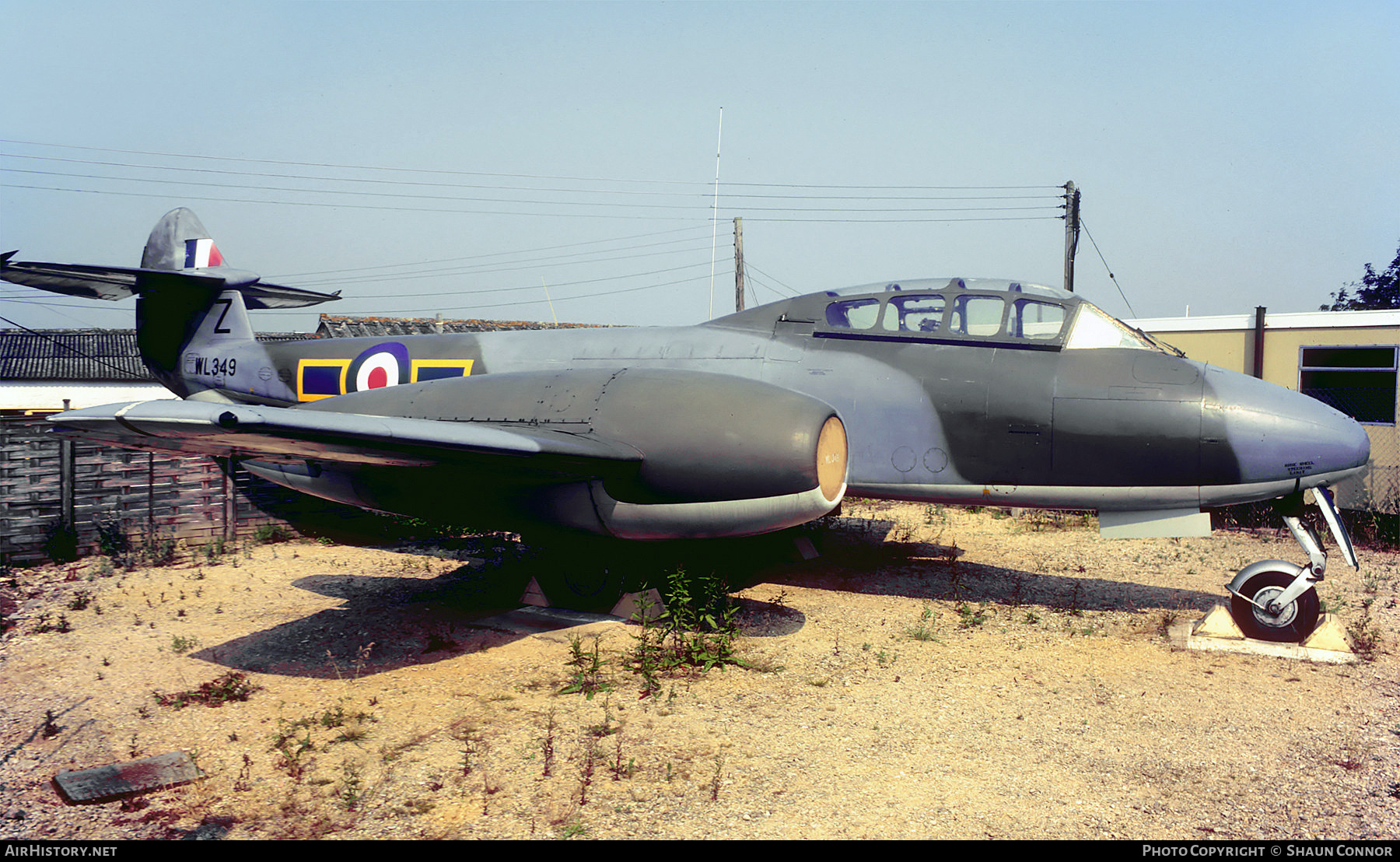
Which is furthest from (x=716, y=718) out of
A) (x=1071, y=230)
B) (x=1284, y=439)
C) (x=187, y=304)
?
(x=1071, y=230)

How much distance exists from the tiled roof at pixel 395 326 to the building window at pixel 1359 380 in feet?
65.8

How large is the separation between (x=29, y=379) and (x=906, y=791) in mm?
43662

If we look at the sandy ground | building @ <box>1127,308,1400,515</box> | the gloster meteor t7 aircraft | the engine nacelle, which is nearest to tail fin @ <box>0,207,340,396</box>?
the sandy ground

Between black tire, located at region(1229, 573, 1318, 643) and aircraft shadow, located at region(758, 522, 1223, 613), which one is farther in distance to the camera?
aircraft shadow, located at region(758, 522, 1223, 613)

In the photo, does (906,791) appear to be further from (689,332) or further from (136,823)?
(689,332)

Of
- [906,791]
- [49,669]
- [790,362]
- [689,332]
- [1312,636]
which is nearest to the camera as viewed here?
[906,791]

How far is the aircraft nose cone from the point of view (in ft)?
21.4

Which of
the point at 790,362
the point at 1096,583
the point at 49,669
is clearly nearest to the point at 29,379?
the point at 49,669

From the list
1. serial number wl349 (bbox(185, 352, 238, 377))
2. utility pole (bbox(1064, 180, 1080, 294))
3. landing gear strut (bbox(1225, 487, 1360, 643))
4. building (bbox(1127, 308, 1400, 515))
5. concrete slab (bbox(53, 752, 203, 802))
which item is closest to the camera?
concrete slab (bbox(53, 752, 203, 802))

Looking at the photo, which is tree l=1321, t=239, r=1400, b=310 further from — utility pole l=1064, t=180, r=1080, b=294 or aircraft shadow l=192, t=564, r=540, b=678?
aircraft shadow l=192, t=564, r=540, b=678

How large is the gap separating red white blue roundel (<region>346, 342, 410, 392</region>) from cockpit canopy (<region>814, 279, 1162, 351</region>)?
16.8 feet

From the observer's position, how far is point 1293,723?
5.26 meters

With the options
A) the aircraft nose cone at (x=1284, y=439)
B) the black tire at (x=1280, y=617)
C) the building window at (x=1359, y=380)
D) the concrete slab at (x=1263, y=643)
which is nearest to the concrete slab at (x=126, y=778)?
the concrete slab at (x=1263, y=643)

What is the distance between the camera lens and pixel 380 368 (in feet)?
32.8
